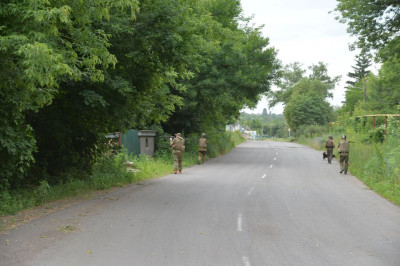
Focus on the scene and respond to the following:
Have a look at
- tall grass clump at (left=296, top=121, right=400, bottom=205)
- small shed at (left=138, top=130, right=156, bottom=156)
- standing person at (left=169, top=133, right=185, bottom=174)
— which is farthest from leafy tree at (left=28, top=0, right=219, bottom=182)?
Result: small shed at (left=138, top=130, right=156, bottom=156)

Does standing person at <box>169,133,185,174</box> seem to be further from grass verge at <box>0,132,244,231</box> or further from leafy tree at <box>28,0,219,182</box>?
leafy tree at <box>28,0,219,182</box>

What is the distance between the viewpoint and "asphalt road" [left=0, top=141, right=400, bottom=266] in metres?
6.45

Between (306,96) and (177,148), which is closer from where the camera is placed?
(177,148)

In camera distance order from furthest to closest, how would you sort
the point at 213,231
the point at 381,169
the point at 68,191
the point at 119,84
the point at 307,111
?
the point at 307,111, the point at 381,169, the point at 68,191, the point at 119,84, the point at 213,231

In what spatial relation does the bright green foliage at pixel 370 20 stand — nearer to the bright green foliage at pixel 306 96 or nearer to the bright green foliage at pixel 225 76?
the bright green foliage at pixel 225 76

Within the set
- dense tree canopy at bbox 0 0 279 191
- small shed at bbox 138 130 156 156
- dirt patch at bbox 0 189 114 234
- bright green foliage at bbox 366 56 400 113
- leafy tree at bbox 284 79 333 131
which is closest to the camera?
dense tree canopy at bbox 0 0 279 191

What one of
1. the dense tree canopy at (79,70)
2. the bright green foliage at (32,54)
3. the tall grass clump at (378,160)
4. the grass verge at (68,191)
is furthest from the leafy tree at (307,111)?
the bright green foliage at (32,54)

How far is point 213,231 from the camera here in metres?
8.25

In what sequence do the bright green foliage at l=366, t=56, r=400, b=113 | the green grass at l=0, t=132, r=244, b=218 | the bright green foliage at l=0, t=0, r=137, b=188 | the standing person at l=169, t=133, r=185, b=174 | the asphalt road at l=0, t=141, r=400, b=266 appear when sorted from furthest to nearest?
the bright green foliage at l=366, t=56, r=400, b=113 → the standing person at l=169, t=133, r=185, b=174 → the green grass at l=0, t=132, r=244, b=218 → the bright green foliage at l=0, t=0, r=137, b=188 → the asphalt road at l=0, t=141, r=400, b=266

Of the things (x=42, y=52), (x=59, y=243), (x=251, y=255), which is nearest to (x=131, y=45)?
(x=42, y=52)

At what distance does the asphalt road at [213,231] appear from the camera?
6454 mm

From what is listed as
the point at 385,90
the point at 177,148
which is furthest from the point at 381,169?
the point at 385,90

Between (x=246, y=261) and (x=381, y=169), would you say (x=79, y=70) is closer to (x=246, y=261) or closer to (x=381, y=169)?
(x=246, y=261)

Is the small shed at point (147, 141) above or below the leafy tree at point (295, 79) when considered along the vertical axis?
below
